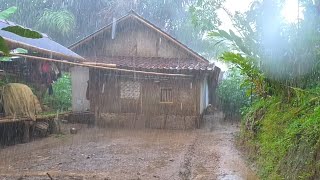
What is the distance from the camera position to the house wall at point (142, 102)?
14.0 metres

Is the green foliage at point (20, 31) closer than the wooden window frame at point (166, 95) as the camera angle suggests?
Yes

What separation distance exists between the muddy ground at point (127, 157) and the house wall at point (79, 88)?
3.33m

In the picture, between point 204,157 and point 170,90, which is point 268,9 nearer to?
point 204,157

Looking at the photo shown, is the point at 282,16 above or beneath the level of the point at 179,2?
beneath

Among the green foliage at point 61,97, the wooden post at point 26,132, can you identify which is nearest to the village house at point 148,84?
the green foliage at point 61,97

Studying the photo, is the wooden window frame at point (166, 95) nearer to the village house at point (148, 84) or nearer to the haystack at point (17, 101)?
the village house at point (148, 84)

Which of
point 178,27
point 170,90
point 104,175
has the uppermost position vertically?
point 178,27

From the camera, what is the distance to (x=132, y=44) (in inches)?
609

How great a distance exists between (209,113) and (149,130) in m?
7.90

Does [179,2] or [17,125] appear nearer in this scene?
[17,125]

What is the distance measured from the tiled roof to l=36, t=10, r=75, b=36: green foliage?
8.83 meters

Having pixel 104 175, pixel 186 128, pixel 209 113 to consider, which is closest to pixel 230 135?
pixel 186 128

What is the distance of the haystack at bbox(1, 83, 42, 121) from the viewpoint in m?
10.0

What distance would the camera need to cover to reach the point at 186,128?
1398cm
